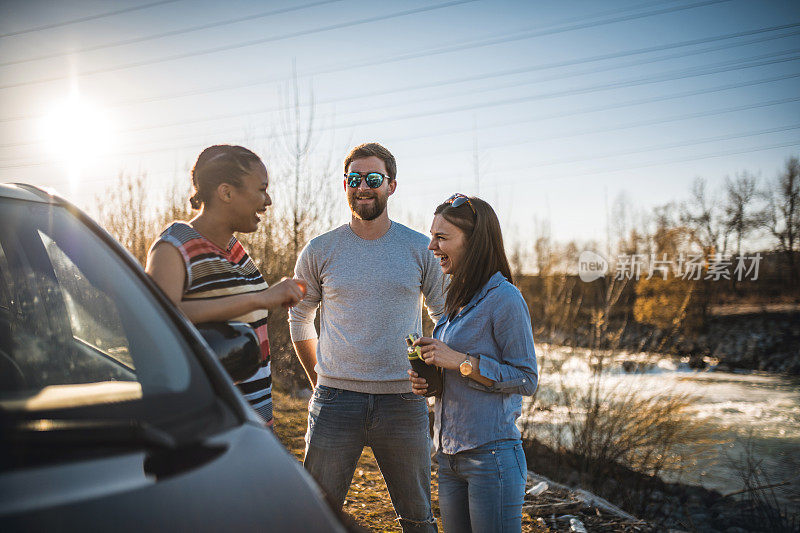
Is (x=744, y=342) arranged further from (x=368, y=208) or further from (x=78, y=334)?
(x=78, y=334)

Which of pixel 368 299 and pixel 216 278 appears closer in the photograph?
pixel 216 278

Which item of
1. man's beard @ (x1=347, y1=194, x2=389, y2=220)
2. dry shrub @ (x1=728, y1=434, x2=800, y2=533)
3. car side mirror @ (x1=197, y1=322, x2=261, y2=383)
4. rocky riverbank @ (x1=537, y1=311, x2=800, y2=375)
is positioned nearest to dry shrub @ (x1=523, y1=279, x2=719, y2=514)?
dry shrub @ (x1=728, y1=434, x2=800, y2=533)

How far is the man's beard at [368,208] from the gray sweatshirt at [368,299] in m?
0.13

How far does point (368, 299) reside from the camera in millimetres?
2963

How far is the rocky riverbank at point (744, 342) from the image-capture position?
24000mm

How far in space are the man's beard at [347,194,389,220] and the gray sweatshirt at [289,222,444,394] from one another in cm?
13

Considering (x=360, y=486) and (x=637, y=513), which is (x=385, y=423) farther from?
(x=637, y=513)

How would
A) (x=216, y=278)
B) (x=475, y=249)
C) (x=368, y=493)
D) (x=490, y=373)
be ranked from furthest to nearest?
1. (x=368, y=493)
2. (x=475, y=249)
3. (x=490, y=373)
4. (x=216, y=278)

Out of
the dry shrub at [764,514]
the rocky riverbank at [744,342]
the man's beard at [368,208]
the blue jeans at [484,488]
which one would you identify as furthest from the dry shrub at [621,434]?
the rocky riverbank at [744,342]

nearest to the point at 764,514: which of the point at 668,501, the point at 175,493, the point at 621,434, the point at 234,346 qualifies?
the point at 668,501

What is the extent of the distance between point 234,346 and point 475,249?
1.21 m

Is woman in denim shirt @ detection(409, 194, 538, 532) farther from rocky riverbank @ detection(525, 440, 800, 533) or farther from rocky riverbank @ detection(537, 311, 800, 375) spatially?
rocky riverbank @ detection(537, 311, 800, 375)

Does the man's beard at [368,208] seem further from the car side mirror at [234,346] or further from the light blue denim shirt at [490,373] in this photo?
the car side mirror at [234,346]

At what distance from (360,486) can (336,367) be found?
2.55 metres
